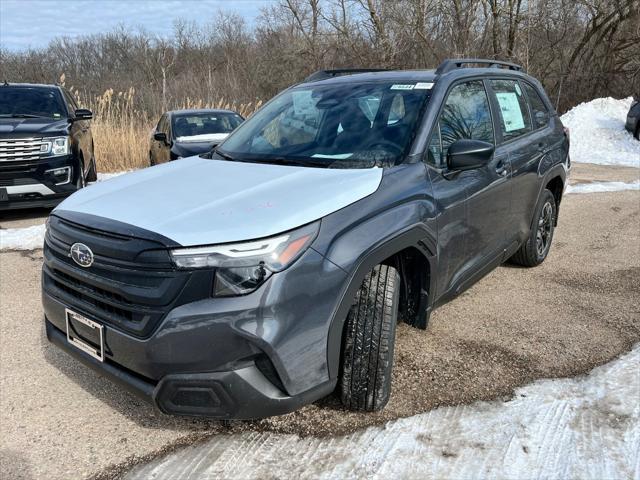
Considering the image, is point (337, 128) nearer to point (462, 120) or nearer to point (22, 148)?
point (462, 120)

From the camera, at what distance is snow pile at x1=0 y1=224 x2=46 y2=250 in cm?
599

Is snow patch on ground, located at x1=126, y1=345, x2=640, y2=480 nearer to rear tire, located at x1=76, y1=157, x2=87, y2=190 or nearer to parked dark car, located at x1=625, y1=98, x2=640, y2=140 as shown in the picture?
rear tire, located at x1=76, y1=157, x2=87, y2=190

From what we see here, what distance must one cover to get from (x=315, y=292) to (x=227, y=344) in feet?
1.34

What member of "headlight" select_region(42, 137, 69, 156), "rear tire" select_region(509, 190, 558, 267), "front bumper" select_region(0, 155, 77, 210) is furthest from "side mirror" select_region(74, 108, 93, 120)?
"rear tire" select_region(509, 190, 558, 267)

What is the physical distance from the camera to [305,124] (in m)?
3.42

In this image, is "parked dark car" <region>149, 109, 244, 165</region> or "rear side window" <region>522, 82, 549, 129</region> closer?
"rear side window" <region>522, 82, 549, 129</region>

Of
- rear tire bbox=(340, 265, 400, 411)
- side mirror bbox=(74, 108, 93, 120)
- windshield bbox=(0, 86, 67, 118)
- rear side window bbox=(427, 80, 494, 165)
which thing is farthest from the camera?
side mirror bbox=(74, 108, 93, 120)

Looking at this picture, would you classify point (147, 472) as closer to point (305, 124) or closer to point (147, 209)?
point (147, 209)

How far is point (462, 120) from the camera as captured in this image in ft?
11.2

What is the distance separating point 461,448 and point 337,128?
6.23 feet

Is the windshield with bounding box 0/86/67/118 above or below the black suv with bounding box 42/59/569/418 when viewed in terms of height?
above

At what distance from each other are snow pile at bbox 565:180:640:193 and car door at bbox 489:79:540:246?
16.9 feet

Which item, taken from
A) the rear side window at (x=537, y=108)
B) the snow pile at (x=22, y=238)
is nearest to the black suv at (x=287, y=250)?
the rear side window at (x=537, y=108)

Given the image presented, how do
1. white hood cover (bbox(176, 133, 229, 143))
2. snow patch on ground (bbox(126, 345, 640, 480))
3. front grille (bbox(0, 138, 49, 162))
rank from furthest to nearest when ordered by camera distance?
white hood cover (bbox(176, 133, 229, 143)) → front grille (bbox(0, 138, 49, 162)) → snow patch on ground (bbox(126, 345, 640, 480))
